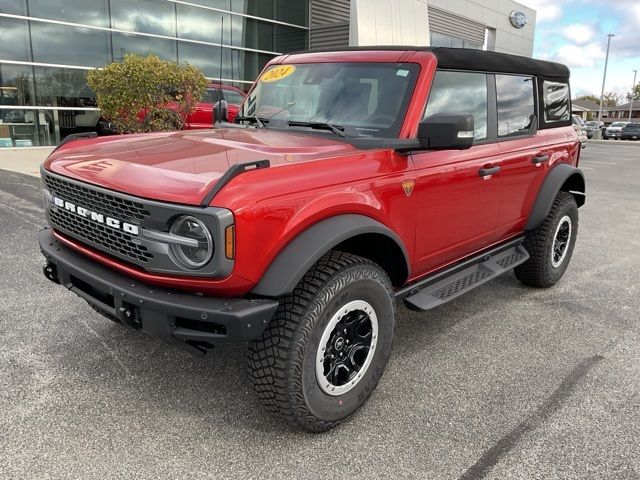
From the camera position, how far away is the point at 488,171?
3535 mm

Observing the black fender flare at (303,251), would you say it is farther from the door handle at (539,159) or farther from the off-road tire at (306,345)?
the door handle at (539,159)

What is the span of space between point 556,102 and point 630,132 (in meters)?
41.0

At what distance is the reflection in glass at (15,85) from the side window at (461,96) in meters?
13.2

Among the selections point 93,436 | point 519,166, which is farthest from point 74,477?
point 519,166

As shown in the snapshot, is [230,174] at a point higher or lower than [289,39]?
lower

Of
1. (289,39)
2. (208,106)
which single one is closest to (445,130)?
(208,106)

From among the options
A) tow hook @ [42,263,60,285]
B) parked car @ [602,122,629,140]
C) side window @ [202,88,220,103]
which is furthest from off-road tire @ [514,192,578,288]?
parked car @ [602,122,629,140]

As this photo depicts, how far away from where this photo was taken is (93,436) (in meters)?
2.53

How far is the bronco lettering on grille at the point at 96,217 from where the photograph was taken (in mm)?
2350

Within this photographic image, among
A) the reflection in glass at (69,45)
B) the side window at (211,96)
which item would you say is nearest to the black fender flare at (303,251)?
the side window at (211,96)

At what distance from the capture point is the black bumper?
2172 millimetres

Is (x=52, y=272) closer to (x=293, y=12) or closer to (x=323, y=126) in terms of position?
(x=323, y=126)

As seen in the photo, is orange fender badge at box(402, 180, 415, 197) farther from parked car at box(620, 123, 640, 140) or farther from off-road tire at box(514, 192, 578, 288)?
parked car at box(620, 123, 640, 140)

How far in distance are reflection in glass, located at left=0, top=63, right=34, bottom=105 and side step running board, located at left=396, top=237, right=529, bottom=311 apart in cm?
1335
